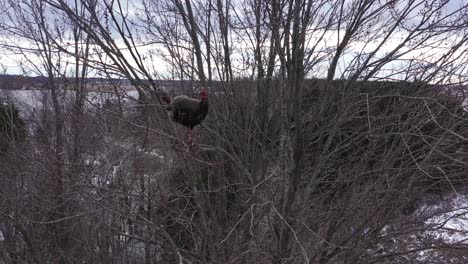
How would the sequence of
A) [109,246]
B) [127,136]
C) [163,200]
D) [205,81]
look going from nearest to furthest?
[205,81] < [127,136] < [163,200] < [109,246]

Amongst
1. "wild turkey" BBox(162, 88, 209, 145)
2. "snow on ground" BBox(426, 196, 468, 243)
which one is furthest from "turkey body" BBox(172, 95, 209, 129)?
"snow on ground" BBox(426, 196, 468, 243)

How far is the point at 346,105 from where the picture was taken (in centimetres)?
580

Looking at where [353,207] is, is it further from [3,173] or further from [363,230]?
[3,173]

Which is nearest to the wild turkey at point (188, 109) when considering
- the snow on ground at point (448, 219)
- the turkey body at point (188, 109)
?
the turkey body at point (188, 109)

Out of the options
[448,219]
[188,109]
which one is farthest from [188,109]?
[448,219]

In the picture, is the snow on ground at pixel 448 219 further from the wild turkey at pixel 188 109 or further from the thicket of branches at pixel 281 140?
the wild turkey at pixel 188 109

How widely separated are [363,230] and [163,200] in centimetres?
289

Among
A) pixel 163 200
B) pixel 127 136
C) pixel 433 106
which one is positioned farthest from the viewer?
pixel 163 200

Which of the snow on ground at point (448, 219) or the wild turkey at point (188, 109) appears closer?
the wild turkey at point (188, 109)

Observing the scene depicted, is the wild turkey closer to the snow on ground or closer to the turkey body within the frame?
the turkey body

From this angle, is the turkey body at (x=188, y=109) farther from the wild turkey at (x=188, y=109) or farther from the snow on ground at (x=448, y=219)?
the snow on ground at (x=448, y=219)

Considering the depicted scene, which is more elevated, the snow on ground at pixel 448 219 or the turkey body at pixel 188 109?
the turkey body at pixel 188 109

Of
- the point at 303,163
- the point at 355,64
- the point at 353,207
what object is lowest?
the point at 353,207

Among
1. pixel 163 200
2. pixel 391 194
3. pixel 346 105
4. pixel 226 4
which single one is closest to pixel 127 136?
pixel 163 200
